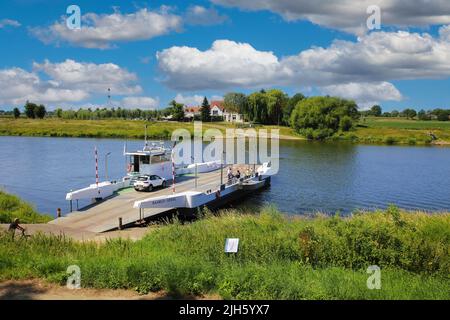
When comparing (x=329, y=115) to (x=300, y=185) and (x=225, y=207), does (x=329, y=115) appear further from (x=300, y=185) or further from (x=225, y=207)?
(x=225, y=207)

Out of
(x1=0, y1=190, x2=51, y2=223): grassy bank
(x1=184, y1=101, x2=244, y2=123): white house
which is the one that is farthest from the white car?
(x1=184, y1=101, x2=244, y2=123): white house

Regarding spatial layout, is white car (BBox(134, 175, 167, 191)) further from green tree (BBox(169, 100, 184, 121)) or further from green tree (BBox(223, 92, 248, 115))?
green tree (BBox(223, 92, 248, 115))

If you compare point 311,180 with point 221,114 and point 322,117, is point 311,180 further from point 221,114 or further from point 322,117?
point 221,114

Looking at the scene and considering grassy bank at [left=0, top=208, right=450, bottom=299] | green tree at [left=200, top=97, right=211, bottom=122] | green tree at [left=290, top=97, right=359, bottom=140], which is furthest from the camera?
green tree at [left=200, top=97, right=211, bottom=122]

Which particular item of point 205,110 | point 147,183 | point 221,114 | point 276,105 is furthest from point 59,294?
point 221,114

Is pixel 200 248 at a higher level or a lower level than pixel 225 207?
higher

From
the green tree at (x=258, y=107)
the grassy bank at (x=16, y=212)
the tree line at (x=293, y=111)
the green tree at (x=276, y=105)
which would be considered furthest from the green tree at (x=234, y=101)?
the grassy bank at (x=16, y=212)

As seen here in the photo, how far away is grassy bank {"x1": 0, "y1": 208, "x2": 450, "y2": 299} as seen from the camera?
37.4 feet

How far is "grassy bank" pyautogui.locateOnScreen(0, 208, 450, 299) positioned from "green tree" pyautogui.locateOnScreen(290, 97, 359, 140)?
107935 millimetres

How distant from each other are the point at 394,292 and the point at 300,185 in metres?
38.9

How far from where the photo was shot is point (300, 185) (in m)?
50.4

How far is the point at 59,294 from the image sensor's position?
438 inches
